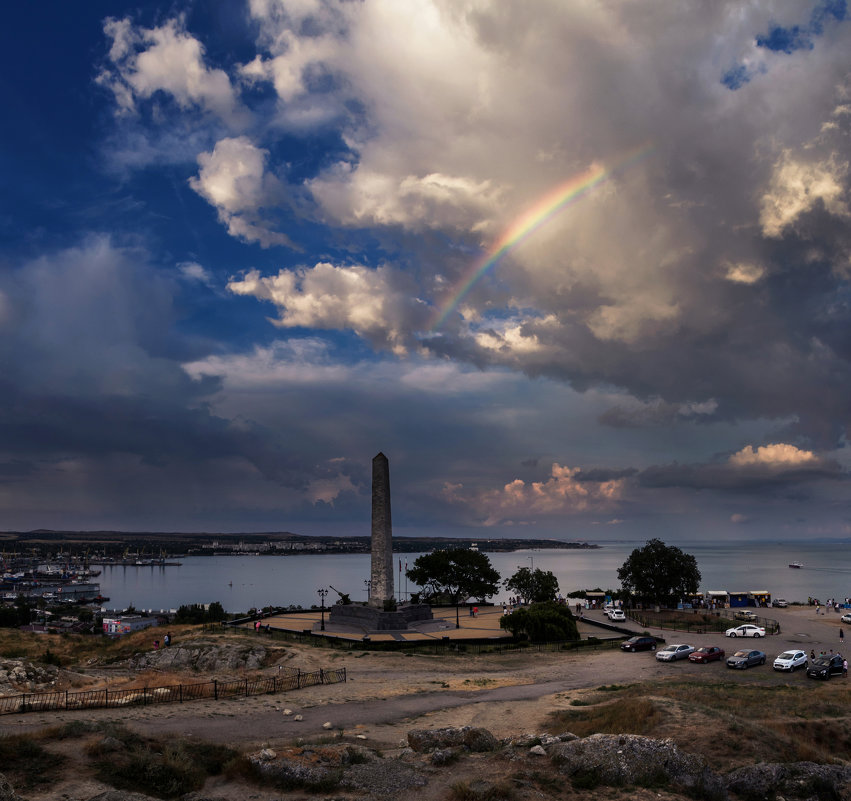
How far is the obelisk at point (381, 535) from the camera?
54812mm

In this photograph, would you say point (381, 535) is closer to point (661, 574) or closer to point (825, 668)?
point (661, 574)

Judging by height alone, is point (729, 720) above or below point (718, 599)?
above

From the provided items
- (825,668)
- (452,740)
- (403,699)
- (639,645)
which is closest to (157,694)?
(403,699)

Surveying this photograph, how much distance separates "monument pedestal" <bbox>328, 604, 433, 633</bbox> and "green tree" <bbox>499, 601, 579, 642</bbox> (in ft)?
29.6

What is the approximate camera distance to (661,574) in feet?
207

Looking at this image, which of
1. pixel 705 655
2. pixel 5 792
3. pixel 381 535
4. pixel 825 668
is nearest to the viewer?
pixel 5 792

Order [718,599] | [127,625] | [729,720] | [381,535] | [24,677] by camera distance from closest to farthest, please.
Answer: [729,720], [24,677], [381,535], [127,625], [718,599]

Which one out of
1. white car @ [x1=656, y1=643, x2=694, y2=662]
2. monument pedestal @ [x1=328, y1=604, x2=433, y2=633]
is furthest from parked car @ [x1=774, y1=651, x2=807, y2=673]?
monument pedestal @ [x1=328, y1=604, x2=433, y2=633]

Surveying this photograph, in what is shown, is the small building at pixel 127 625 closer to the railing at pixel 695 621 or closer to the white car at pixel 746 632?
the railing at pixel 695 621

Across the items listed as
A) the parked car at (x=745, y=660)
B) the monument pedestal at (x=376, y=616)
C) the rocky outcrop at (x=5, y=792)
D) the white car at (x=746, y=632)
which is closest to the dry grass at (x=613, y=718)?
the rocky outcrop at (x=5, y=792)

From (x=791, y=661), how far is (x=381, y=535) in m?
32.6

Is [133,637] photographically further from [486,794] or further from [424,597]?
[486,794]

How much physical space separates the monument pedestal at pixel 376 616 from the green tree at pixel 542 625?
9.01m

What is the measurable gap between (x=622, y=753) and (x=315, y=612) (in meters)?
50.4
